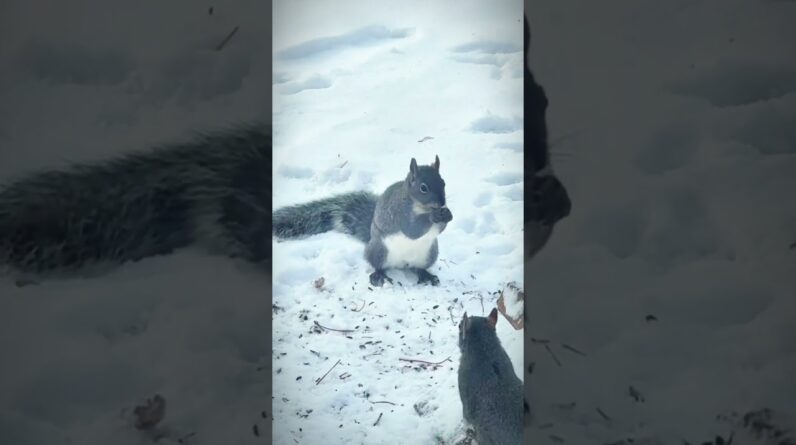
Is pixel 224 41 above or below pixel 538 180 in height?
above

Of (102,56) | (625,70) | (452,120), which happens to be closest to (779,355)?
(625,70)

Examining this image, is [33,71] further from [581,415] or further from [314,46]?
[581,415]

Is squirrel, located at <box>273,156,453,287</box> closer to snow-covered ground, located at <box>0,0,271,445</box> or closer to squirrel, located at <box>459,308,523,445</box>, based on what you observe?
squirrel, located at <box>459,308,523,445</box>

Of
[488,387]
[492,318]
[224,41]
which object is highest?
[224,41]

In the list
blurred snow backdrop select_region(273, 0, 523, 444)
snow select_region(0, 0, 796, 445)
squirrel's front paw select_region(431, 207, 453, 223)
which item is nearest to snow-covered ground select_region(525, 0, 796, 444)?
snow select_region(0, 0, 796, 445)

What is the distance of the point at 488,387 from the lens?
4.59 ft

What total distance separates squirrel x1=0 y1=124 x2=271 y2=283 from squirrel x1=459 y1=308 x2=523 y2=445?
62 centimetres

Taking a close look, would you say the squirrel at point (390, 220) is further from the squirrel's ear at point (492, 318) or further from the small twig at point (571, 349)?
the small twig at point (571, 349)

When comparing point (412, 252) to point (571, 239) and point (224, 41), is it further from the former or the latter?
point (224, 41)

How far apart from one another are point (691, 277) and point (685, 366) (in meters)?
0.14

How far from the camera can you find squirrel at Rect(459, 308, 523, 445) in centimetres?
139

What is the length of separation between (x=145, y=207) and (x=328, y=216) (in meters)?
0.53

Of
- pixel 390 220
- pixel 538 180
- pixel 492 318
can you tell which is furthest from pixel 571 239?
pixel 390 220

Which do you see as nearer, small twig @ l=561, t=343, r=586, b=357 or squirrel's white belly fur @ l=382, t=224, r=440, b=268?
small twig @ l=561, t=343, r=586, b=357
